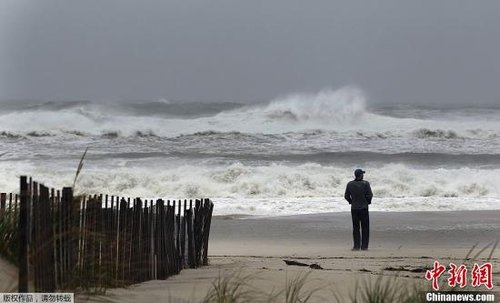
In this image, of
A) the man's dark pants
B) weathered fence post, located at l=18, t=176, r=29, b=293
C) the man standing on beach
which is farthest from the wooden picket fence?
the man standing on beach

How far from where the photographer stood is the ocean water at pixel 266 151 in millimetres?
25234

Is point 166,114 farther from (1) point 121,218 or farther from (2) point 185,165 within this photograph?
(1) point 121,218

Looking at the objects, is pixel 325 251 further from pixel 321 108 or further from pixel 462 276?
pixel 321 108

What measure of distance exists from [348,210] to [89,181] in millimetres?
10276

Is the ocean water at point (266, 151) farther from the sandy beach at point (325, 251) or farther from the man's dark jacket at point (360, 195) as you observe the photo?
the man's dark jacket at point (360, 195)

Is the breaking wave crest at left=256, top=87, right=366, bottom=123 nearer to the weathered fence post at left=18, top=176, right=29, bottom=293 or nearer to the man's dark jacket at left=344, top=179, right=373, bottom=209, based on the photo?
the man's dark jacket at left=344, top=179, right=373, bottom=209

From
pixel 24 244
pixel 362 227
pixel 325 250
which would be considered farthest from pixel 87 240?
pixel 362 227

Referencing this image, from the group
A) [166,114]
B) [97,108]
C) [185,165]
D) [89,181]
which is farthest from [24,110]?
[89,181]

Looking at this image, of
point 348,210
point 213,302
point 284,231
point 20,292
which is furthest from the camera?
point 348,210

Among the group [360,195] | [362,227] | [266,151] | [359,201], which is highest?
[266,151]

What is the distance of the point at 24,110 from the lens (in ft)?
152

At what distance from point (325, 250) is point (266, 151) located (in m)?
23.9

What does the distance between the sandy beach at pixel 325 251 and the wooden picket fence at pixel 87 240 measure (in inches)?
8.1

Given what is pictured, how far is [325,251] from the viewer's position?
1230cm
